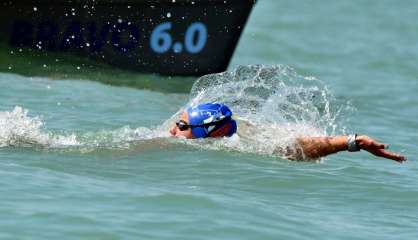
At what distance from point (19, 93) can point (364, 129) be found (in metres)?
3.96

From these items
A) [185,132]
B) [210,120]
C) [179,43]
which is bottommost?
[185,132]

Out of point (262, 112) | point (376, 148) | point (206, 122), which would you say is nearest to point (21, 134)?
point (206, 122)

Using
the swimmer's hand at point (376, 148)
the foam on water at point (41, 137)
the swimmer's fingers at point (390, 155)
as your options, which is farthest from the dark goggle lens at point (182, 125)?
the swimmer's fingers at point (390, 155)

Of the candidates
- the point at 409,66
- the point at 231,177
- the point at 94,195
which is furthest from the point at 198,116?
the point at 409,66

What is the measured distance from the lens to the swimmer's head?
903 centimetres

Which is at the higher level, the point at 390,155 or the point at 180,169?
the point at 390,155

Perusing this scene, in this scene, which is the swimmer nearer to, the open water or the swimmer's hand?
the open water

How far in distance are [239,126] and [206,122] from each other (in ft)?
1.74

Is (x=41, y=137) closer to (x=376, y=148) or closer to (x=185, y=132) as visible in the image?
(x=185, y=132)

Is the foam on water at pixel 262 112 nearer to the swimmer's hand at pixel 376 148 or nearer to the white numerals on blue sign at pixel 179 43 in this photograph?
the swimmer's hand at pixel 376 148

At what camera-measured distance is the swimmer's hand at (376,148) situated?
311 inches

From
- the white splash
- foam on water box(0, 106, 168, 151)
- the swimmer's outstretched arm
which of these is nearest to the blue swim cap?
foam on water box(0, 106, 168, 151)

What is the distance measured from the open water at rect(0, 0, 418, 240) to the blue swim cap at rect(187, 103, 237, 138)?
103 mm

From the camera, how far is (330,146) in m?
8.59
